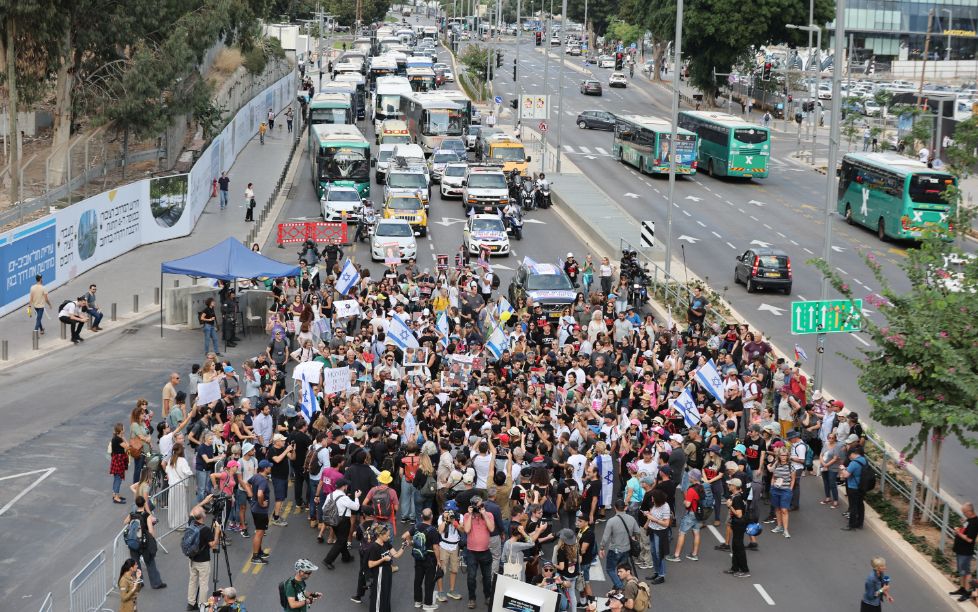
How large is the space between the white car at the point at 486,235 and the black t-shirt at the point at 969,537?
2677 centimetres

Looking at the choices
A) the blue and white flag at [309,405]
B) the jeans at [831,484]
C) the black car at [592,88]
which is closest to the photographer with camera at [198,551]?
the blue and white flag at [309,405]

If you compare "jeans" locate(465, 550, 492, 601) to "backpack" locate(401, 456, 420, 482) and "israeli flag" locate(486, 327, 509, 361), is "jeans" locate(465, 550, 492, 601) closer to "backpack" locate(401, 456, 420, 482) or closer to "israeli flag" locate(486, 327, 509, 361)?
"backpack" locate(401, 456, 420, 482)

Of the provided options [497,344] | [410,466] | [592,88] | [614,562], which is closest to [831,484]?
[614,562]

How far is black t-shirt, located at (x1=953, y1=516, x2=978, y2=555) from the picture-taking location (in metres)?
18.5

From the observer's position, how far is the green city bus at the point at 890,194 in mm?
47125

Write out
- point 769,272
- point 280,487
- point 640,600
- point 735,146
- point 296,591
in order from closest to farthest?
point 296,591
point 640,600
point 280,487
point 769,272
point 735,146

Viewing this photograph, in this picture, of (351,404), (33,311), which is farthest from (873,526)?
(33,311)

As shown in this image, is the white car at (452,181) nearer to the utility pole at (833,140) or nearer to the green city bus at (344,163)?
the green city bus at (344,163)

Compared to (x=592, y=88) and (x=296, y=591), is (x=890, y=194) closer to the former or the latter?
(x=296, y=591)

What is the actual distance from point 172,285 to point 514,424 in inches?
826

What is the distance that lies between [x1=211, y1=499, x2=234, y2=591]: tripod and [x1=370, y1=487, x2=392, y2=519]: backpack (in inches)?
86.0

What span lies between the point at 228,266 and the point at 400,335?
790cm

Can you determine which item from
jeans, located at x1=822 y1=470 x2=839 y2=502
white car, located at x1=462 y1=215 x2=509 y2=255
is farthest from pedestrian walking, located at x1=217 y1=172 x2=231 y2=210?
jeans, located at x1=822 y1=470 x2=839 y2=502

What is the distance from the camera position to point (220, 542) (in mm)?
18562
